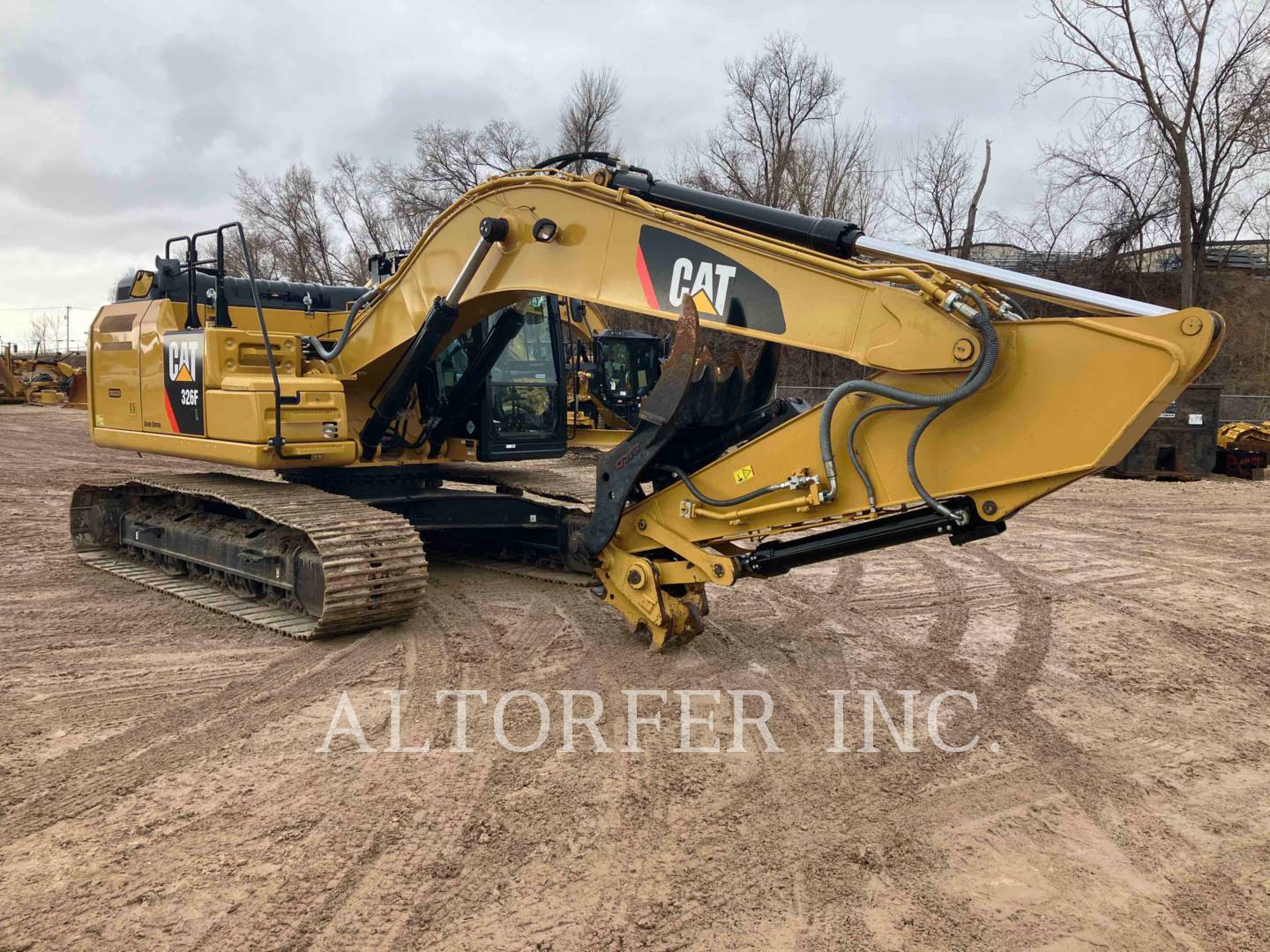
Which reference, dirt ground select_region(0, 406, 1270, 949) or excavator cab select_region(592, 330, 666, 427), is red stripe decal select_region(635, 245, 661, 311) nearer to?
dirt ground select_region(0, 406, 1270, 949)

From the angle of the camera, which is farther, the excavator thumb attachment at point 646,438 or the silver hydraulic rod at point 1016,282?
the excavator thumb attachment at point 646,438

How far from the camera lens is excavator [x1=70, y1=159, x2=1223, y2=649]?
383 cm

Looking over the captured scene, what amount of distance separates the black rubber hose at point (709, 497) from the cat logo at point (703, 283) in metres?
0.75

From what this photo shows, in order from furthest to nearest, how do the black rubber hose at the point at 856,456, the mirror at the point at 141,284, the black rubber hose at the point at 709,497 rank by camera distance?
the mirror at the point at 141,284
the black rubber hose at the point at 709,497
the black rubber hose at the point at 856,456

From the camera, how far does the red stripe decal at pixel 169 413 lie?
6.62 m

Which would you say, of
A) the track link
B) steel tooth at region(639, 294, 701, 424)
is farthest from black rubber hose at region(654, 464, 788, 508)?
the track link

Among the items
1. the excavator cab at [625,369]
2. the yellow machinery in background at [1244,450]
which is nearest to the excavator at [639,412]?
the excavator cab at [625,369]

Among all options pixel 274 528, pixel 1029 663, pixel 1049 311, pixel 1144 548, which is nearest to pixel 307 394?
pixel 274 528

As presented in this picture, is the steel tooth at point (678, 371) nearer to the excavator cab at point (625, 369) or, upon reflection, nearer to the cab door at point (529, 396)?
the cab door at point (529, 396)

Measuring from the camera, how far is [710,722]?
4285 millimetres

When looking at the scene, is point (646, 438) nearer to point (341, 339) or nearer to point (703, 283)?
point (703, 283)

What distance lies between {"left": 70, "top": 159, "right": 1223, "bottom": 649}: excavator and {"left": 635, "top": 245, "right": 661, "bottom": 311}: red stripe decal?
2 cm

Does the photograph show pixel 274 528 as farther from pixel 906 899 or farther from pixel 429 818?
pixel 906 899

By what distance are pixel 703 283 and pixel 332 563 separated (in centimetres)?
260
